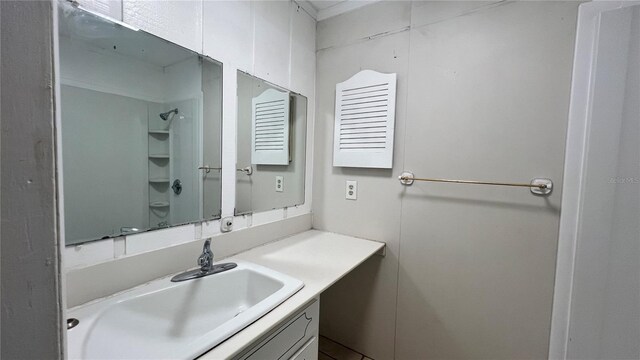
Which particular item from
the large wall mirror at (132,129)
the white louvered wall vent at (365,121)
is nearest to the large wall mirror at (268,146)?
the large wall mirror at (132,129)

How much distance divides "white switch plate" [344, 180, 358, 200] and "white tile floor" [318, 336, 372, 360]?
1.07 metres

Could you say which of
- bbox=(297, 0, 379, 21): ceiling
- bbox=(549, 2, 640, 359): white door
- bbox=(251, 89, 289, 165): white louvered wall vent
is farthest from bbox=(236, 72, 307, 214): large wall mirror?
bbox=(549, 2, 640, 359): white door

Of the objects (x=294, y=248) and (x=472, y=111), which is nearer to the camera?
(x=472, y=111)

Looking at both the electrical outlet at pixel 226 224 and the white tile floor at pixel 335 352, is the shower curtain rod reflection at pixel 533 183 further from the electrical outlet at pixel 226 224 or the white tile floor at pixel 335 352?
the white tile floor at pixel 335 352

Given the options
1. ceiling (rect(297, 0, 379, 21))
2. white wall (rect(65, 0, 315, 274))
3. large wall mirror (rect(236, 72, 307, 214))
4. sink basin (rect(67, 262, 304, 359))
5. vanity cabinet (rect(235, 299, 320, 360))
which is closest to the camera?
sink basin (rect(67, 262, 304, 359))

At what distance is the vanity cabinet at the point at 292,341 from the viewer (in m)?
0.77

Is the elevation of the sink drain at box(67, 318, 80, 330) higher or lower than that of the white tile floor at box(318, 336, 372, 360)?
higher

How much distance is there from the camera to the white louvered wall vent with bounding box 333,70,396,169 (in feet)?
4.96

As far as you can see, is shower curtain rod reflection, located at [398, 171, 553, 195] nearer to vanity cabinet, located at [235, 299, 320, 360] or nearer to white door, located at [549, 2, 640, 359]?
white door, located at [549, 2, 640, 359]

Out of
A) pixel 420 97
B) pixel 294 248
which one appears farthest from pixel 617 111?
pixel 294 248

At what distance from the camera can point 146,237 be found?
96cm

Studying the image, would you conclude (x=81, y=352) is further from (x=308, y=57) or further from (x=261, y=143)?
(x=308, y=57)

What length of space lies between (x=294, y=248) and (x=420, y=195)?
796 mm

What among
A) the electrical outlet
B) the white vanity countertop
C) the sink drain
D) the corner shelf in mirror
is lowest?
the white vanity countertop
